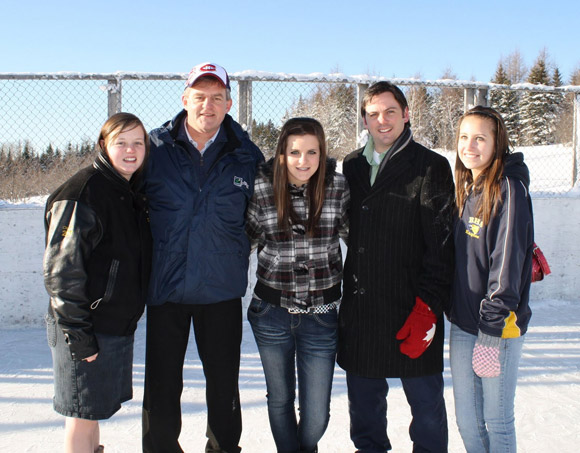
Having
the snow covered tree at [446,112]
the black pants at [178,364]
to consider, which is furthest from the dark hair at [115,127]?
the snow covered tree at [446,112]

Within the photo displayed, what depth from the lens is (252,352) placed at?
3.95 metres

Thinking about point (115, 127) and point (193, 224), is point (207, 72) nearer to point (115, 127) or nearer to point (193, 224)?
point (115, 127)

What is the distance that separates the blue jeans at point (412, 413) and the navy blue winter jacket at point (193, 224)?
0.84m

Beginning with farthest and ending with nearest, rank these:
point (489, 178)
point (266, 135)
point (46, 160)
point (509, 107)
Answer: point (509, 107), point (266, 135), point (46, 160), point (489, 178)

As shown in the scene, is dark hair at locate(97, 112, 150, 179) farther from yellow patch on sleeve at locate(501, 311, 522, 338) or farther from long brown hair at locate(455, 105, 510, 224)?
yellow patch on sleeve at locate(501, 311, 522, 338)

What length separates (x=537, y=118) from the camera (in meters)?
10.7

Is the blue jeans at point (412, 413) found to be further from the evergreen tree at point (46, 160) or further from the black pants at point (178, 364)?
the evergreen tree at point (46, 160)

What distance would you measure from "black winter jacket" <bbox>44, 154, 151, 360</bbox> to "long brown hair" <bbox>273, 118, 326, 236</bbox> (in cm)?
64

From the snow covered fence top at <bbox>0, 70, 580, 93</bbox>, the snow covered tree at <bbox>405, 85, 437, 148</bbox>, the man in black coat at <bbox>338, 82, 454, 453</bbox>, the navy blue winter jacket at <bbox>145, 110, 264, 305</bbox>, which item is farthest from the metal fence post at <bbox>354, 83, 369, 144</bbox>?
the navy blue winter jacket at <bbox>145, 110, 264, 305</bbox>

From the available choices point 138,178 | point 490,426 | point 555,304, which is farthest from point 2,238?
Answer: point 555,304

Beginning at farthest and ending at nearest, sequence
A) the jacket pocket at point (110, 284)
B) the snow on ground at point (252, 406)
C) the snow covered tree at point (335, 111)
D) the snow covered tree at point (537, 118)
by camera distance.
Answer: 1. the snow covered tree at point (537, 118)
2. the snow covered tree at point (335, 111)
3. the snow on ground at point (252, 406)
4. the jacket pocket at point (110, 284)

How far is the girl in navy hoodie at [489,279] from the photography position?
1881 millimetres

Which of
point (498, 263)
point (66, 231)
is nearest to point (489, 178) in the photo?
point (498, 263)

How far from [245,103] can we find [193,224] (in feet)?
8.76
